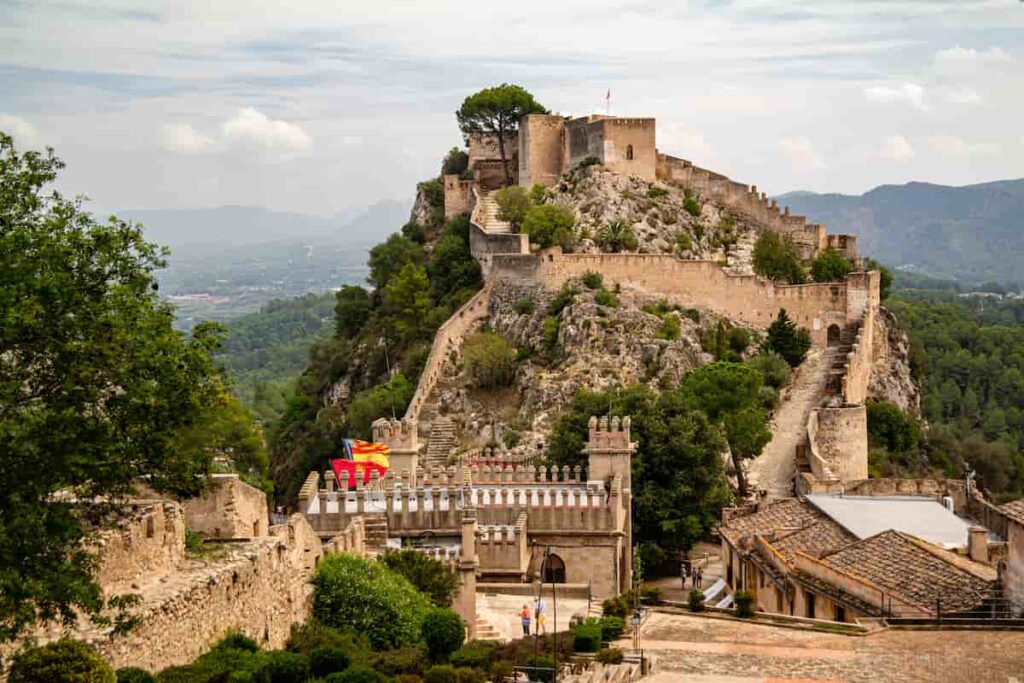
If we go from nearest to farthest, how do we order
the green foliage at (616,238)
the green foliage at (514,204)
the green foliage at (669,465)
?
the green foliage at (669,465) < the green foliage at (616,238) < the green foliage at (514,204)

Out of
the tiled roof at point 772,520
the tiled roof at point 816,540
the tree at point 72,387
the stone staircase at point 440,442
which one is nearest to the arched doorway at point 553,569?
the tiled roof at point 816,540

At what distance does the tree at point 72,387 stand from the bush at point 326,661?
2513mm

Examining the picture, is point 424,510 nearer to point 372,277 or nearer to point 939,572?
point 939,572

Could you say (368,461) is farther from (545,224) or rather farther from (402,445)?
(545,224)

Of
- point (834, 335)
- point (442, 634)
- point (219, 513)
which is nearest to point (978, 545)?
point (442, 634)

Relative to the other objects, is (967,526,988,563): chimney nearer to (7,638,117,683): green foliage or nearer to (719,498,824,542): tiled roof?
(719,498,824,542): tiled roof

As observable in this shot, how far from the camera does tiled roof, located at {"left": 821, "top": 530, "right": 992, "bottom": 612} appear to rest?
75.5ft

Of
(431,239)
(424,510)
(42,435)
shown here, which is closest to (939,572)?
(424,510)

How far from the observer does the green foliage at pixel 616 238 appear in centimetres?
5916

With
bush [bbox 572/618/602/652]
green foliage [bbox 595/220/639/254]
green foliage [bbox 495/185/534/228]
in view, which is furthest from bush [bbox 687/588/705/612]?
green foliage [bbox 495/185/534/228]

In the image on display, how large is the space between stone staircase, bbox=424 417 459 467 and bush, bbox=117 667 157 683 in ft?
106

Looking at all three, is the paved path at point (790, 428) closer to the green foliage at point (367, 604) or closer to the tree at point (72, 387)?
the green foliage at point (367, 604)

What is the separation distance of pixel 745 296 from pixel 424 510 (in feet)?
104

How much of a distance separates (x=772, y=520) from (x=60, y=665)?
830 inches
